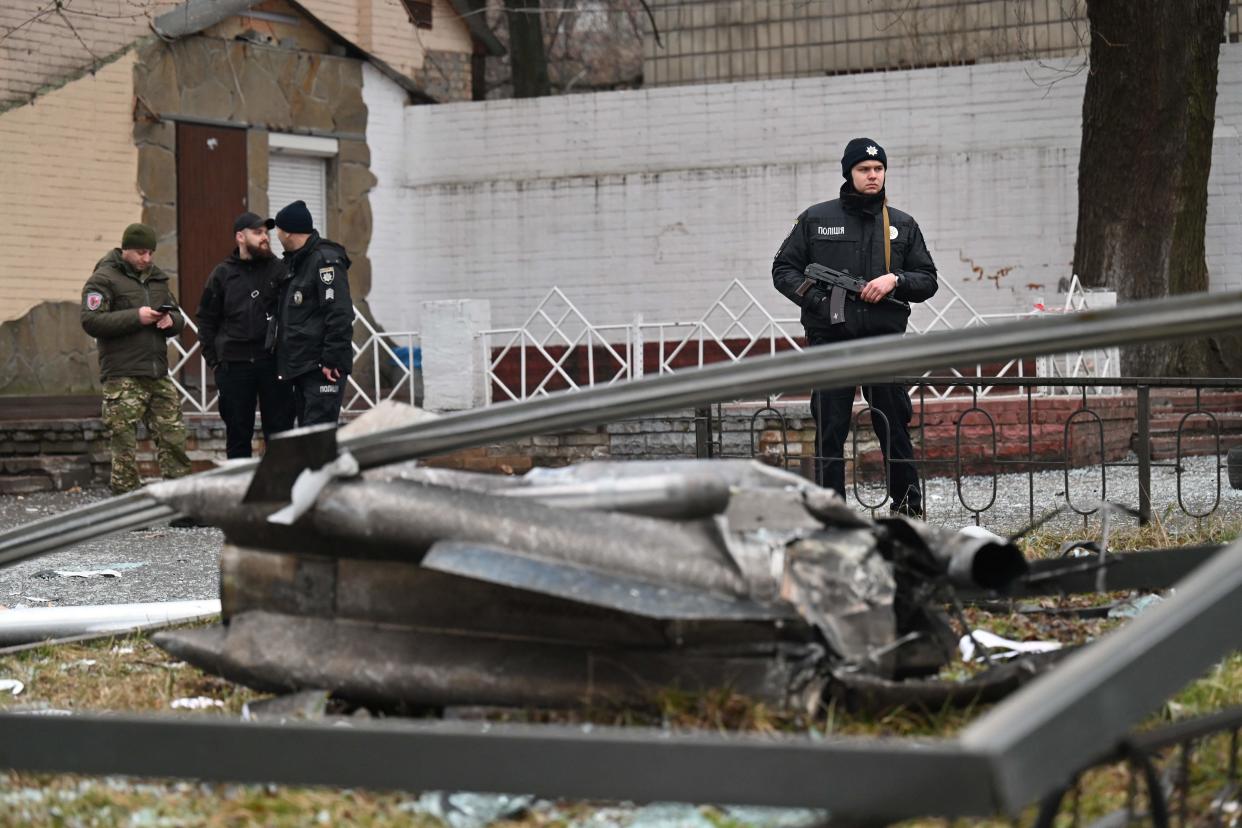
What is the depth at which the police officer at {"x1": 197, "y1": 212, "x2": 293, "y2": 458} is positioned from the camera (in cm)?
873

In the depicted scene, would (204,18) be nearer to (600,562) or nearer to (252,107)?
(252,107)

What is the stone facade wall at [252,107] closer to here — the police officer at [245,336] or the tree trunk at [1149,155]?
the police officer at [245,336]

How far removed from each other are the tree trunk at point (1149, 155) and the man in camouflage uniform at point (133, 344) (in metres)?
7.20

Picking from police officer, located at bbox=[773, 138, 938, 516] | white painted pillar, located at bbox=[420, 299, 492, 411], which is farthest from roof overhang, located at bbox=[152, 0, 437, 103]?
police officer, located at bbox=[773, 138, 938, 516]

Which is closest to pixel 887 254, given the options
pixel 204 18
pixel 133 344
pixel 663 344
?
pixel 133 344

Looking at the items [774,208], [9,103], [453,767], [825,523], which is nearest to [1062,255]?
[774,208]

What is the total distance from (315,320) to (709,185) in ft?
23.0

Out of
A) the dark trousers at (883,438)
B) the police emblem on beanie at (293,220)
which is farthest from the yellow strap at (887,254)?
the police emblem on beanie at (293,220)

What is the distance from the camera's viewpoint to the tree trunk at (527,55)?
1941cm

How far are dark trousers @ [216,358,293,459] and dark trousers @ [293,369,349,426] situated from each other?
1.37 feet

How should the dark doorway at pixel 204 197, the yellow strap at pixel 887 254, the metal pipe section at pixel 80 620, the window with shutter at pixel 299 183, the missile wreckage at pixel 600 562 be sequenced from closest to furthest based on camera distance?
the missile wreckage at pixel 600 562, the metal pipe section at pixel 80 620, the yellow strap at pixel 887 254, the dark doorway at pixel 204 197, the window with shutter at pixel 299 183

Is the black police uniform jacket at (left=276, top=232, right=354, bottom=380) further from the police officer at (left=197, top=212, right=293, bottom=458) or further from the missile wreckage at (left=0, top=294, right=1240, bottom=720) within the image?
the missile wreckage at (left=0, top=294, right=1240, bottom=720)

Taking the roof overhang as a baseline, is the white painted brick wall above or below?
below

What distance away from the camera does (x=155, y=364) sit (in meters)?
9.23
